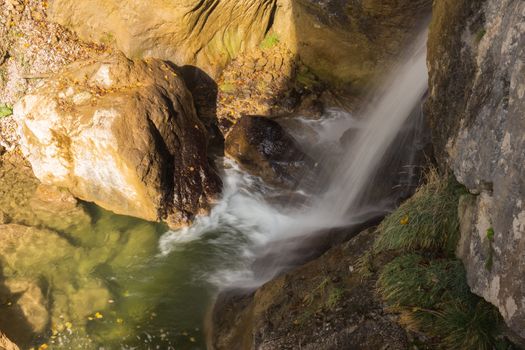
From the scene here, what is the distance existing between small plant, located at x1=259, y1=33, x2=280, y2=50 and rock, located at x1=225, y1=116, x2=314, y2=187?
2.09m

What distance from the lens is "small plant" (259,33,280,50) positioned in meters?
9.26

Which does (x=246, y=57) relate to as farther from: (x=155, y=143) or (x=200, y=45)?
(x=155, y=143)

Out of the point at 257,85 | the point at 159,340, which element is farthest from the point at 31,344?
the point at 257,85

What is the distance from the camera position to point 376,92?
8438 mm

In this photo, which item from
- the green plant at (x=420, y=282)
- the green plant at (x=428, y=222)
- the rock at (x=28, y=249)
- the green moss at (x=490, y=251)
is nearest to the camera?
the green moss at (x=490, y=251)

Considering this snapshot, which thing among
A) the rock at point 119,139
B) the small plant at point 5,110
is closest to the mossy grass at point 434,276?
the rock at point 119,139

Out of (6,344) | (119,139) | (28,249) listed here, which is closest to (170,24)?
(119,139)

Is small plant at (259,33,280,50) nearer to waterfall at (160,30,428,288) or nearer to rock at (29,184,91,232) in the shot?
waterfall at (160,30,428,288)

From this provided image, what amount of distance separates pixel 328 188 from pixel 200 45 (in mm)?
3989

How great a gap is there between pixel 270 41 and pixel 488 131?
6.62m

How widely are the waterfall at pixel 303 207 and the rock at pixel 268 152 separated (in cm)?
23

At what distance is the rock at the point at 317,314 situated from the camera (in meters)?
3.87

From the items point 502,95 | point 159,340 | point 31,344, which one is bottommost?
point 31,344

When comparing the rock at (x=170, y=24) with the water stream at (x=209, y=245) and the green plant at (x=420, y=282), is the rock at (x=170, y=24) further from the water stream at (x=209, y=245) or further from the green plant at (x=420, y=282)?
the green plant at (x=420, y=282)
